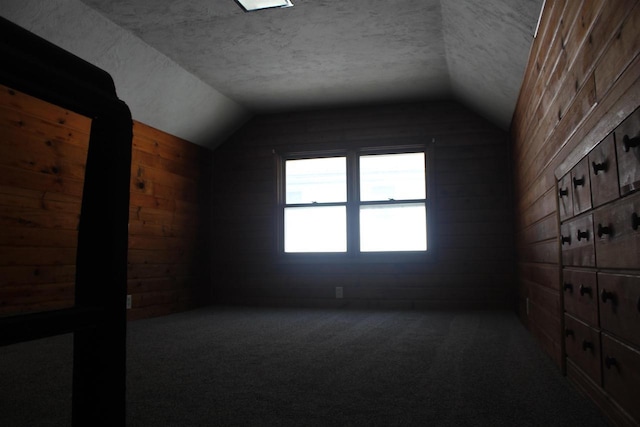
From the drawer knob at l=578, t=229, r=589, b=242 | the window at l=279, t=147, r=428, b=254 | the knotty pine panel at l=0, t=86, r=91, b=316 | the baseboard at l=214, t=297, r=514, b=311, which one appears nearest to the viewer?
the drawer knob at l=578, t=229, r=589, b=242

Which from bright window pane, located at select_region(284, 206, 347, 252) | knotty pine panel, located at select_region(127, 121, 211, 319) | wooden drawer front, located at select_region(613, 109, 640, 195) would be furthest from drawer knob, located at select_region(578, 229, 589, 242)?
knotty pine panel, located at select_region(127, 121, 211, 319)

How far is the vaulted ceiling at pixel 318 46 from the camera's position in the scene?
3178mm

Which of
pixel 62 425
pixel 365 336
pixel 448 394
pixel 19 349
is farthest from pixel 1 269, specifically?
pixel 448 394

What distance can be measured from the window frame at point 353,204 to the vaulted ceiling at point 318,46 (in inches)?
22.7

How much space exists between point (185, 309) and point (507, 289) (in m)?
3.41

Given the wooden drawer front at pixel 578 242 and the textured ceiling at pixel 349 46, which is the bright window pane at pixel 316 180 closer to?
the textured ceiling at pixel 349 46

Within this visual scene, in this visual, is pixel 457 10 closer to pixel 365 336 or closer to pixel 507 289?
pixel 365 336

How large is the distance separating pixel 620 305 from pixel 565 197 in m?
0.82

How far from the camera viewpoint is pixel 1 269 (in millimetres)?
3248

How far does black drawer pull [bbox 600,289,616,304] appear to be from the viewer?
160 cm

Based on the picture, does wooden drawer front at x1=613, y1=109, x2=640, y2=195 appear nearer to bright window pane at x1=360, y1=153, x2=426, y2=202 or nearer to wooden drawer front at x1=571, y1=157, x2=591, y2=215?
wooden drawer front at x1=571, y1=157, x2=591, y2=215

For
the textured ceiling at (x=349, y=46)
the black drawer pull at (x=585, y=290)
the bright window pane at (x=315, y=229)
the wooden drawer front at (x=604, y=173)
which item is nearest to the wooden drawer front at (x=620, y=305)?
the black drawer pull at (x=585, y=290)

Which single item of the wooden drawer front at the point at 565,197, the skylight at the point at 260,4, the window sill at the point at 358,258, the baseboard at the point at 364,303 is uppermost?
the skylight at the point at 260,4

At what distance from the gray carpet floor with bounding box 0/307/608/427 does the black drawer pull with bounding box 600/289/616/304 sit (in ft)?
1.44
